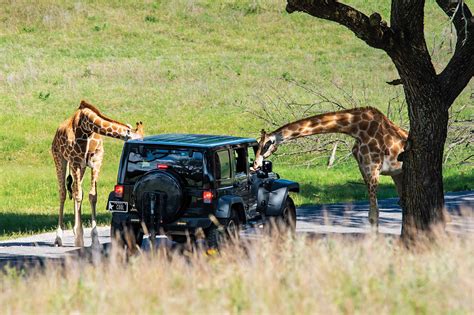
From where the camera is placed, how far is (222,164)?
15.0 metres

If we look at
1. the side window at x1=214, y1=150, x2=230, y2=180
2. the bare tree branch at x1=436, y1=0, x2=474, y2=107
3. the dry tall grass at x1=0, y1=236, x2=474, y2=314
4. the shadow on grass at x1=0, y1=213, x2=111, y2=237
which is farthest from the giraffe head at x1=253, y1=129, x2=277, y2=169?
the dry tall grass at x1=0, y1=236, x2=474, y2=314

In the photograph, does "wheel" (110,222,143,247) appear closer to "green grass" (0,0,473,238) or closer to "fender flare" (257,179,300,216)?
"fender flare" (257,179,300,216)

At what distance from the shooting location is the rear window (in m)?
14.6

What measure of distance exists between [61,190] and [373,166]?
4965mm

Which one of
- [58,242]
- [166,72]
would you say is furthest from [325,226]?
[166,72]

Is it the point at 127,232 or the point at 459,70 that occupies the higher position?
the point at 459,70

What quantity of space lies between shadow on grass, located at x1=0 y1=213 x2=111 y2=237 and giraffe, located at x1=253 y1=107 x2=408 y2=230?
5163mm

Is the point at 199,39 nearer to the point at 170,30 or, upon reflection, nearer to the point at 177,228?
the point at 170,30

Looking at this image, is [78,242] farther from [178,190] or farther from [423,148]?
[423,148]

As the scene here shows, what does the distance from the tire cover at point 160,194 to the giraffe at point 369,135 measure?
9.96 ft

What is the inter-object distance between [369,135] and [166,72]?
32.6 metres

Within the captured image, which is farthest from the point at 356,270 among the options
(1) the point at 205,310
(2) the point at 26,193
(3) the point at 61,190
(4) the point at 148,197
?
(2) the point at 26,193

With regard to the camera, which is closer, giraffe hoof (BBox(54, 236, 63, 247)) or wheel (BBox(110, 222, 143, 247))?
wheel (BBox(110, 222, 143, 247))

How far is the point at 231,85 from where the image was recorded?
46.9m
